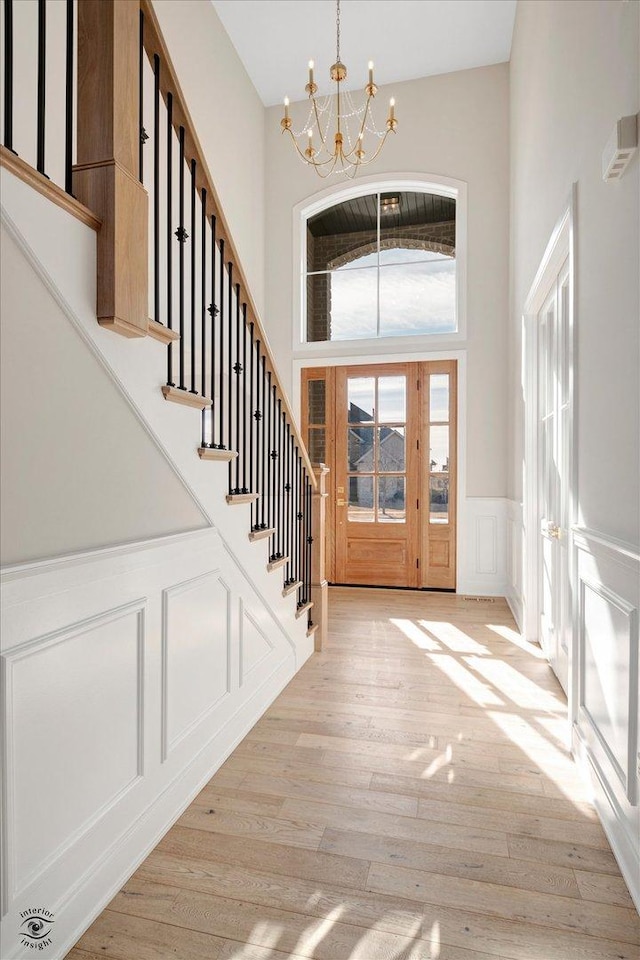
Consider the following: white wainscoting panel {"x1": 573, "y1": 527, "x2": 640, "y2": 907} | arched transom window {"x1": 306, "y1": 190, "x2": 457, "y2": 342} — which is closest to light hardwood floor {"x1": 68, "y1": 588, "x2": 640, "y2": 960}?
white wainscoting panel {"x1": 573, "y1": 527, "x2": 640, "y2": 907}

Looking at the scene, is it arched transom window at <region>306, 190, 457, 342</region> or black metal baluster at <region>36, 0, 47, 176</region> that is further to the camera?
arched transom window at <region>306, 190, 457, 342</region>

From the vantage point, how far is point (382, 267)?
18.2 ft

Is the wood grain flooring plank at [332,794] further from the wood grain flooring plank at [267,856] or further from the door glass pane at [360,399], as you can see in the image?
the door glass pane at [360,399]

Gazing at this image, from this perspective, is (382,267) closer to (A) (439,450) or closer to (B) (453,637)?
(A) (439,450)

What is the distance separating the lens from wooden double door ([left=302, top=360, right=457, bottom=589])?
538 centimetres

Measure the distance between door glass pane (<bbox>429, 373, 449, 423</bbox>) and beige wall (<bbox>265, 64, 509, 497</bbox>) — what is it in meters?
0.25

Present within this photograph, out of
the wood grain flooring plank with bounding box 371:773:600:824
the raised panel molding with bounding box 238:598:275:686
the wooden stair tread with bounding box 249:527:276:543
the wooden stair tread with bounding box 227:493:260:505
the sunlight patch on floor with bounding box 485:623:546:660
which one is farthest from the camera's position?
the sunlight patch on floor with bounding box 485:623:546:660

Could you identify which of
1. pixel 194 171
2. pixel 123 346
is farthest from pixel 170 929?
pixel 194 171

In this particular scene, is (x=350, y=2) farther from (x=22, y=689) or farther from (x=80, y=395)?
(x=22, y=689)

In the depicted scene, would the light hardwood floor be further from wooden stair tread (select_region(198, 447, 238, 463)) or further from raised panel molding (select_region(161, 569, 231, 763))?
wooden stair tread (select_region(198, 447, 238, 463))

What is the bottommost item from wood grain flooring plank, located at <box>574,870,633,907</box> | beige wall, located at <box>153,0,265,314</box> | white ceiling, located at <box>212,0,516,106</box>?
wood grain flooring plank, located at <box>574,870,633,907</box>

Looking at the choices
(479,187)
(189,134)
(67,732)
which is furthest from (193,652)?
(479,187)

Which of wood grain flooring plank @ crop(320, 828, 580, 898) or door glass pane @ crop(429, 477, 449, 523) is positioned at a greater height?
door glass pane @ crop(429, 477, 449, 523)

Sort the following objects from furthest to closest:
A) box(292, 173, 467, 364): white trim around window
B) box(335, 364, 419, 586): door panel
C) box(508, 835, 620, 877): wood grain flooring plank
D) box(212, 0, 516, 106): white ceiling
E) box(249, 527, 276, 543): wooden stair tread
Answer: box(335, 364, 419, 586): door panel, box(292, 173, 467, 364): white trim around window, box(212, 0, 516, 106): white ceiling, box(249, 527, 276, 543): wooden stair tread, box(508, 835, 620, 877): wood grain flooring plank
